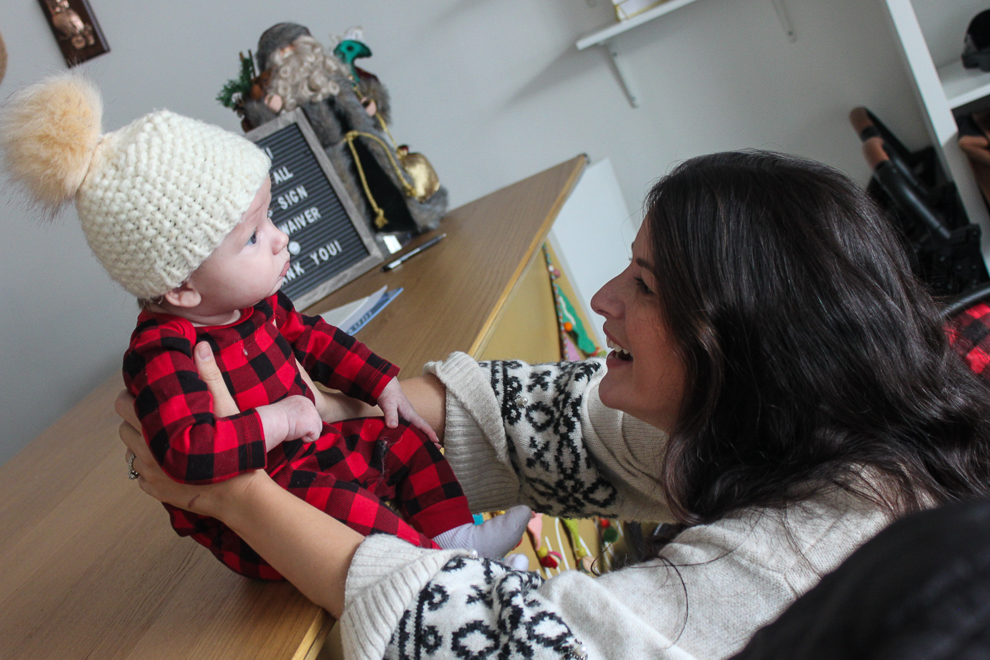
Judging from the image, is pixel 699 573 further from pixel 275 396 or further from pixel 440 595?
pixel 275 396

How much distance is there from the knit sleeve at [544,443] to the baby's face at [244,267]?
0.25 metres

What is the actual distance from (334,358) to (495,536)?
0.29m

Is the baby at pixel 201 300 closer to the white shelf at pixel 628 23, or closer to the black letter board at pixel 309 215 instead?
the black letter board at pixel 309 215

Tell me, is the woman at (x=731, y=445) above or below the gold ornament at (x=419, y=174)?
below

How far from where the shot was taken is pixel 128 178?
0.62 metres

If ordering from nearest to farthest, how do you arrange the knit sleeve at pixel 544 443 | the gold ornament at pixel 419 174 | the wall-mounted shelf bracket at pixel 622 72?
the knit sleeve at pixel 544 443
the gold ornament at pixel 419 174
the wall-mounted shelf bracket at pixel 622 72

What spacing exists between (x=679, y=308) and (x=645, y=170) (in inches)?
76.0

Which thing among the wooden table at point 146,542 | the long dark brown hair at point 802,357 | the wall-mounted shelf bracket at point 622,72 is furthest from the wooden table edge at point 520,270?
the wall-mounted shelf bracket at point 622,72

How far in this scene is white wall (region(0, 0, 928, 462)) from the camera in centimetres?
215

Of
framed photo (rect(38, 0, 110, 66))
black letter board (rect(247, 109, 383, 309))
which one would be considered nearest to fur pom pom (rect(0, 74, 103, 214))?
black letter board (rect(247, 109, 383, 309))

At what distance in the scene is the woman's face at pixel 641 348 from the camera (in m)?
0.68

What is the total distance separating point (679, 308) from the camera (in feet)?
2.11

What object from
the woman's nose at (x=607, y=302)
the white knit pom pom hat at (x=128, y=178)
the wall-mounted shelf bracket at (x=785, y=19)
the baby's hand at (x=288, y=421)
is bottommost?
the woman's nose at (x=607, y=302)

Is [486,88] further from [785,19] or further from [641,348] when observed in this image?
[641,348]
